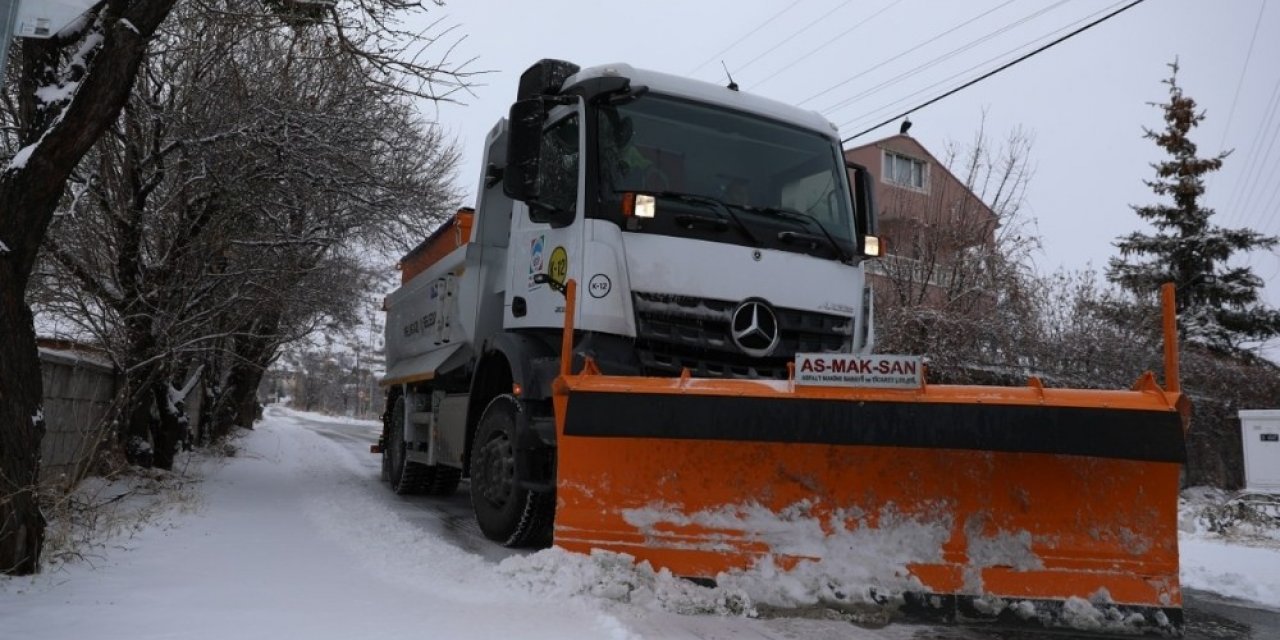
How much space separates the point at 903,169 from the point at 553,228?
21.6m

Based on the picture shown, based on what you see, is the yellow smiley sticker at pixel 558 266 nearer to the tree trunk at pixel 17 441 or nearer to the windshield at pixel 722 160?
the windshield at pixel 722 160

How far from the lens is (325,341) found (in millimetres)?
19594

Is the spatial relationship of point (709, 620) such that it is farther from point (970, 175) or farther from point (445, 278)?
point (970, 175)

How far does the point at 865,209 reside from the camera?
252 inches

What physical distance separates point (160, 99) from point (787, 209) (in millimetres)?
6780

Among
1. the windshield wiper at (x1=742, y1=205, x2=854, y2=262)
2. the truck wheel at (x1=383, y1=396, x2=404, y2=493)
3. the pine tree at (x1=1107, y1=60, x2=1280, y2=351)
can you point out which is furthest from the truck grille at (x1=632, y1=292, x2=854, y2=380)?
the pine tree at (x1=1107, y1=60, x2=1280, y2=351)

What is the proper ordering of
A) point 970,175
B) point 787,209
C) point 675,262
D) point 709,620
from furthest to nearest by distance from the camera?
point 970,175 < point 787,209 < point 675,262 < point 709,620

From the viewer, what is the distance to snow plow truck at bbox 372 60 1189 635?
4230 mm

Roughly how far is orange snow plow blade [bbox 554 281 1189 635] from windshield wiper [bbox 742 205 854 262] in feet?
4.90

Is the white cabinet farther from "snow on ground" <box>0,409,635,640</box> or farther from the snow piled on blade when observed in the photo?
"snow on ground" <box>0,409,635,640</box>

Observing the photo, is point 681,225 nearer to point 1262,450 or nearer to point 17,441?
point 17,441

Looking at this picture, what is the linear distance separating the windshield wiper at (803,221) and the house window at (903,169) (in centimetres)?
1658

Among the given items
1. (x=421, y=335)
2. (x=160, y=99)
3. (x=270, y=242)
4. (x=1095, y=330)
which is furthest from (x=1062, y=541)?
(x=1095, y=330)

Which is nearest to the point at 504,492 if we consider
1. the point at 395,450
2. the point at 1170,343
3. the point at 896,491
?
the point at 896,491
